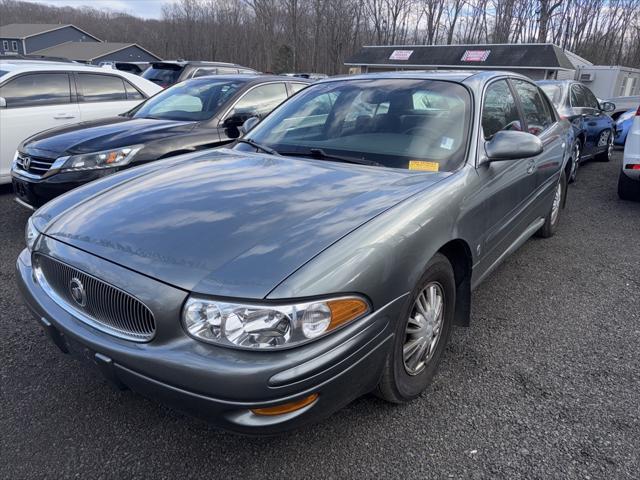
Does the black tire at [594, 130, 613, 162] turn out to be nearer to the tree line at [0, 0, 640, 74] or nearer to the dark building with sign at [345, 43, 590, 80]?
the dark building with sign at [345, 43, 590, 80]

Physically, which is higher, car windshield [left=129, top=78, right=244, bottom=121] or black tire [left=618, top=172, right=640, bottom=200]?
car windshield [left=129, top=78, right=244, bottom=121]

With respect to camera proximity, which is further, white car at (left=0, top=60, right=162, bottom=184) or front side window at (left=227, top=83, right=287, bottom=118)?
white car at (left=0, top=60, right=162, bottom=184)

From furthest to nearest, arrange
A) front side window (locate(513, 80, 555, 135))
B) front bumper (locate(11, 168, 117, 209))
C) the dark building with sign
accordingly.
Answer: the dark building with sign
front bumper (locate(11, 168, 117, 209))
front side window (locate(513, 80, 555, 135))

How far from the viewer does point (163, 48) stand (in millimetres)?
70250

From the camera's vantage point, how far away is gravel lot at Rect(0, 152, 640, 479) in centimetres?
203

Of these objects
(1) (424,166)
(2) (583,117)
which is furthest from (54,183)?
(2) (583,117)

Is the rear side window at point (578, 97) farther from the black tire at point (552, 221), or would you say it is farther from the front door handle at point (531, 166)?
the front door handle at point (531, 166)

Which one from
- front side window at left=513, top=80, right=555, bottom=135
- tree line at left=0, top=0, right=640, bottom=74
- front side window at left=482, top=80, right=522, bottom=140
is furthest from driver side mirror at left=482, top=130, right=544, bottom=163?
tree line at left=0, top=0, right=640, bottom=74

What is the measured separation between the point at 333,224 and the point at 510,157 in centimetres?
140

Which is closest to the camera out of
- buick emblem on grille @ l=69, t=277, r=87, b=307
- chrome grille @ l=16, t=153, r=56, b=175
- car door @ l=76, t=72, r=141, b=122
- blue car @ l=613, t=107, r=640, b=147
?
buick emblem on grille @ l=69, t=277, r=87, b=307

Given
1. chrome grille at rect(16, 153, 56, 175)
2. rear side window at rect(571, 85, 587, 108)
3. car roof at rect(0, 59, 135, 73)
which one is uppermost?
car roof at rect(0, 59, 135, 73)

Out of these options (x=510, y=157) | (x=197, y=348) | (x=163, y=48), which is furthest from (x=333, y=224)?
(x=163, y=48)

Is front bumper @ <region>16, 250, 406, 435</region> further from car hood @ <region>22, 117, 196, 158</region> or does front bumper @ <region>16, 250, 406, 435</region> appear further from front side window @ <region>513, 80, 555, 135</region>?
car hood @ <region>22, 117, 196, 158</region>

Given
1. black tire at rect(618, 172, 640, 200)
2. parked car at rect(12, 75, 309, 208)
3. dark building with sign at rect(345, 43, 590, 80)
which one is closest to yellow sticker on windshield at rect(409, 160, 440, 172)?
parked car at rect(12, 75, 309, 208)
